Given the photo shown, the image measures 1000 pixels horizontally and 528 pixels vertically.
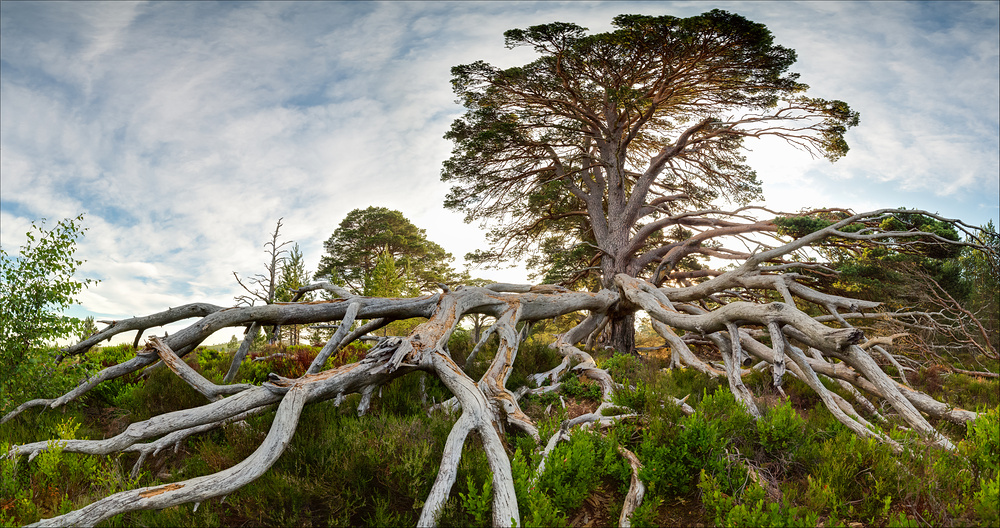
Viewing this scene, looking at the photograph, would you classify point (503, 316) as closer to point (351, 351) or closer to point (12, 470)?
point (351, 351)

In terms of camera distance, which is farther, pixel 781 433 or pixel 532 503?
pixel 781 433

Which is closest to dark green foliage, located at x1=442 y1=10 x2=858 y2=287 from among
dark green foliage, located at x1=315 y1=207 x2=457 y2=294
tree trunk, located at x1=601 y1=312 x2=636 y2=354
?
tree trunk, located at x1=601 y1=312 x2=636 y2=354

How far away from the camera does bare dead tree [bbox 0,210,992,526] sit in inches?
143

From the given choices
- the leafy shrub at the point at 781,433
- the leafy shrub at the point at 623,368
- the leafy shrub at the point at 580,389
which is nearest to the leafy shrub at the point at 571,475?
the leafy shrub at the point at 781,433

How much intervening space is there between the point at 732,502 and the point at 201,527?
4.03 metres

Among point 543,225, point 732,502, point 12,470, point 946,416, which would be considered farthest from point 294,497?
point 543,225

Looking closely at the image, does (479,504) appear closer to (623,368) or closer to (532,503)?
(532,503)

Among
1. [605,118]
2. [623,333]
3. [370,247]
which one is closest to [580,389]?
[623,333]

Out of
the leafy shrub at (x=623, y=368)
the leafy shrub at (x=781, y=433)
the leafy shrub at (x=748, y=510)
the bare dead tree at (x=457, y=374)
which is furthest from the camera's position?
the leafy shrub at (x=623, y=368)

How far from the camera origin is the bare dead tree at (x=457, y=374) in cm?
363

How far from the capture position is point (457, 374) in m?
5.09

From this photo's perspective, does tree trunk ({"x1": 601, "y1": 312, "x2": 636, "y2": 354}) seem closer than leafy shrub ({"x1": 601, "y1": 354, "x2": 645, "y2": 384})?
No

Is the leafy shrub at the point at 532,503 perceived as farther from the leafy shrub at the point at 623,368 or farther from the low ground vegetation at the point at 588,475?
the leafy shrub at the point at 623,368

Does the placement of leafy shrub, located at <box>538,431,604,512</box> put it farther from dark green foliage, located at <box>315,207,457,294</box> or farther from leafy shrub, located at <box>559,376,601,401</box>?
dark green foliage, located at <box>315,207,457,294</box>
